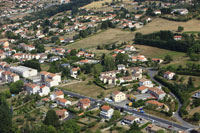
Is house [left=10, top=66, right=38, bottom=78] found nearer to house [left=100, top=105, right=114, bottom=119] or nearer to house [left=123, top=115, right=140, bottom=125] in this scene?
house [left=100, top=105, right=114, bottom=119]

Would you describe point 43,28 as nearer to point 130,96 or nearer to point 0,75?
point 0,75

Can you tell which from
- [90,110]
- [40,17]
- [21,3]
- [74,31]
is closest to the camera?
[90,110]

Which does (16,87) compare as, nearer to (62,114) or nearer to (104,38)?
(62,114)

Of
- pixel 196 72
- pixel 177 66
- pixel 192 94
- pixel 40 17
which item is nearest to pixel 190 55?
pixel 177 66

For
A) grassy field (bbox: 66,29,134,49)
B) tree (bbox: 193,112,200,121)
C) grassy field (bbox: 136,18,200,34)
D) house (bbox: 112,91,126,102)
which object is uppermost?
grassy field (bbox: 136,18,200,34)

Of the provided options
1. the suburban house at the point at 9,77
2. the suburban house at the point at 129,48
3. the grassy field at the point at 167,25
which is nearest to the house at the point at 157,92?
the suburban house at the point at 9,77

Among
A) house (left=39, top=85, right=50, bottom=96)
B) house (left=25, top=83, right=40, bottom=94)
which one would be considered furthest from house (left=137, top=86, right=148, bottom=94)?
house (left=25, top=83, right=40, bottom=94)
